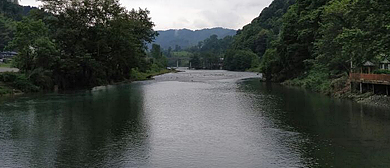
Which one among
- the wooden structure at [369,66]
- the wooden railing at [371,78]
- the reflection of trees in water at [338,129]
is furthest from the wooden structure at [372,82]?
the reflection of trees in water at [338,129]

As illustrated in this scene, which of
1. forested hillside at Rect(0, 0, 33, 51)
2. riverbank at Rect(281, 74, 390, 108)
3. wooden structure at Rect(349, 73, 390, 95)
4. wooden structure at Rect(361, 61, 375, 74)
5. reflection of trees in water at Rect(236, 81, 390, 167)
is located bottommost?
reflection of trees in water at Rect(236, 81, 390, 167)

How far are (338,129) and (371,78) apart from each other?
17990 millimetres

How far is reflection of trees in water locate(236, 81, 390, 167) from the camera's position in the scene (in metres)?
17.5

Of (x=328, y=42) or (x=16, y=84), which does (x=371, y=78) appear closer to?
(x=328, y=42)

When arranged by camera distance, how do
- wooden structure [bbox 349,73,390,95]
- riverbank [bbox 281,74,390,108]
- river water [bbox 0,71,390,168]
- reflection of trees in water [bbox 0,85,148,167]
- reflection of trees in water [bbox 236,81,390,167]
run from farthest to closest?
riverbank [bbox 281,74,390,108] < wooden structure [bbox 349,73,390,95] < reflection of trees in water [bbox 0,85,148,167] < reflection of trees in water [bbox 236,81,390,167] < river water [bbox 0,71,390,168]

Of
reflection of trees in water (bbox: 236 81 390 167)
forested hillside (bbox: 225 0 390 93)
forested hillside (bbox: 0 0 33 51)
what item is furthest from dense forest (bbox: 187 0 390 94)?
forested hillside (bbox: 0 0 33 51)

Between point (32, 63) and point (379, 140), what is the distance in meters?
48.4

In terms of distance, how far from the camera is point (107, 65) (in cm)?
7281

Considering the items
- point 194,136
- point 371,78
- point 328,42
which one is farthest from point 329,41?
point 194,136

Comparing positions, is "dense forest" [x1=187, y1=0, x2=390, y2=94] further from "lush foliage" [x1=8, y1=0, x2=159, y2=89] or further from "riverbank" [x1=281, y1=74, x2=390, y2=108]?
"lush foliage" [x1=8, y1=0, x2=159, y2=89]

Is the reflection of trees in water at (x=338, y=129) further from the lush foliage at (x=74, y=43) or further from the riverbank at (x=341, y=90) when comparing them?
the lush foliage at (x=74, y=43)

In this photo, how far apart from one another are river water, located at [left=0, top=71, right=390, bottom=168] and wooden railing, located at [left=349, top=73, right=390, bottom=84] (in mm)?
3770

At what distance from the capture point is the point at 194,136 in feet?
74.7

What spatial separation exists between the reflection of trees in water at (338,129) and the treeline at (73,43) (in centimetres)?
3297
